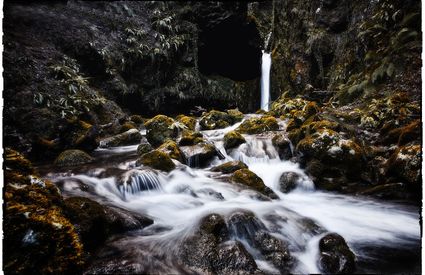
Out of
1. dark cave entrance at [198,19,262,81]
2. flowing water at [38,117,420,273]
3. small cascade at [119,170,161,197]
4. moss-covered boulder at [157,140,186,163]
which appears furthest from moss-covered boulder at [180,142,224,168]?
dark cave entrance at [198,19,262,81]

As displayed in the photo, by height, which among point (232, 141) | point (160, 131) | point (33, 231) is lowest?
point (33, 231)

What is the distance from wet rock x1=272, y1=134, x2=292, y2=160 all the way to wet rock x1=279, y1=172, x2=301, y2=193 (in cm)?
172

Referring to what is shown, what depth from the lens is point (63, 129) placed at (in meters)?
9.91

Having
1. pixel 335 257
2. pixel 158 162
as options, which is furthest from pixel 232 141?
pixel 335 257

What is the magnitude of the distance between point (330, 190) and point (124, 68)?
14390mm

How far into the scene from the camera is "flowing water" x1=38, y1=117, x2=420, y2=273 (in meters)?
3.59

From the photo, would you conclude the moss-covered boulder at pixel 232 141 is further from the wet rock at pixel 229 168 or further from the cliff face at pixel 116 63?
the cliff face at pixel 116 63

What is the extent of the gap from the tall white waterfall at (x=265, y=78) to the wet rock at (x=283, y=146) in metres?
11.4

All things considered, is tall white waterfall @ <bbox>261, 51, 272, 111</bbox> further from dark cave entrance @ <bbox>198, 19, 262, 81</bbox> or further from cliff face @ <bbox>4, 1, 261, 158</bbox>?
cliff face @ <bbox>4, 1, 261, 158</bbox>

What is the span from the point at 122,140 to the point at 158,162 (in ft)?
14.1

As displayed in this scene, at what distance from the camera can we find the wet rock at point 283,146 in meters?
8.77

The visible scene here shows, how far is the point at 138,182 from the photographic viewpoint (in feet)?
20.5

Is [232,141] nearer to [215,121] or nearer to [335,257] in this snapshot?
[215,121]

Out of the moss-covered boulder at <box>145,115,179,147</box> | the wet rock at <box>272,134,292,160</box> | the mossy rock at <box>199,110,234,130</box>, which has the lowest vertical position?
the wet rock at <box>272,134,292,160</box>
